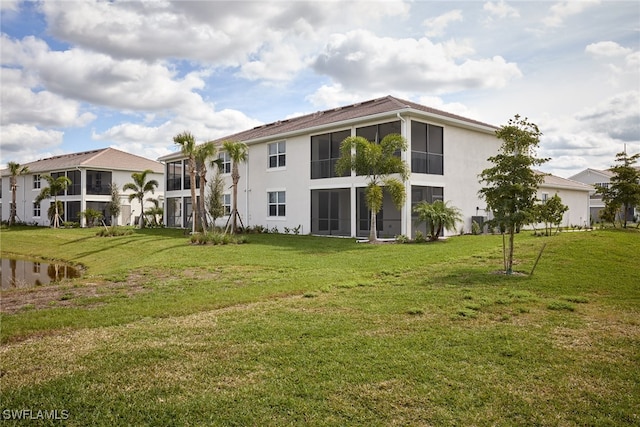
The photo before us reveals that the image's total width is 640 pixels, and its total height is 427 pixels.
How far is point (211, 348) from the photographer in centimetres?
591

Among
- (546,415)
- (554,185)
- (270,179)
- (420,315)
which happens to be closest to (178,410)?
(546,415)

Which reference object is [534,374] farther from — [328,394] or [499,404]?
[328,394]

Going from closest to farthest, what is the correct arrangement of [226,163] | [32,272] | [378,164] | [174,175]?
1. [32,272]
2. [378,164]
3. [226,163]
4. [174,175]

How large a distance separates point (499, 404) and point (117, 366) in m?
4.17

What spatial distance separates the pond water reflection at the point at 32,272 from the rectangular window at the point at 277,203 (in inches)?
450

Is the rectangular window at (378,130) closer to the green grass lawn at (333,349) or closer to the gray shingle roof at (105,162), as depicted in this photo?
the green grass lawn at (333,349)

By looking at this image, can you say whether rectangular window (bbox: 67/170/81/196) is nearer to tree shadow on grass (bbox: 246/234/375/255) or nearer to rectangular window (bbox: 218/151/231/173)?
rectangular window (bbox: 218/151/231/173)

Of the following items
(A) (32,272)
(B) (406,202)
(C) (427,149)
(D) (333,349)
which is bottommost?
(A) (32,272)

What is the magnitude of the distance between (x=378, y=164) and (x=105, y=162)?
101 feet

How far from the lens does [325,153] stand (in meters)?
26.2

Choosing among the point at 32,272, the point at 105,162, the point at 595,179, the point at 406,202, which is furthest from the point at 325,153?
the point at 595,179

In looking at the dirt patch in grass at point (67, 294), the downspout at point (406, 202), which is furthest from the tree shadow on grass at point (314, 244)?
the dirt patch in grass at point (67, 294)

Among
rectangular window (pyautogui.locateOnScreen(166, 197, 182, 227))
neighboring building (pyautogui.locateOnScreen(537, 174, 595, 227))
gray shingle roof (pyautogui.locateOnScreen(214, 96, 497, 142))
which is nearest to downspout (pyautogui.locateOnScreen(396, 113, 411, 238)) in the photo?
gray shingle roof (pyautogui.locateOnScreen(214, 96, 497, 142))

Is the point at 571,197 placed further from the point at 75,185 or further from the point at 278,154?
the point at 75,185
